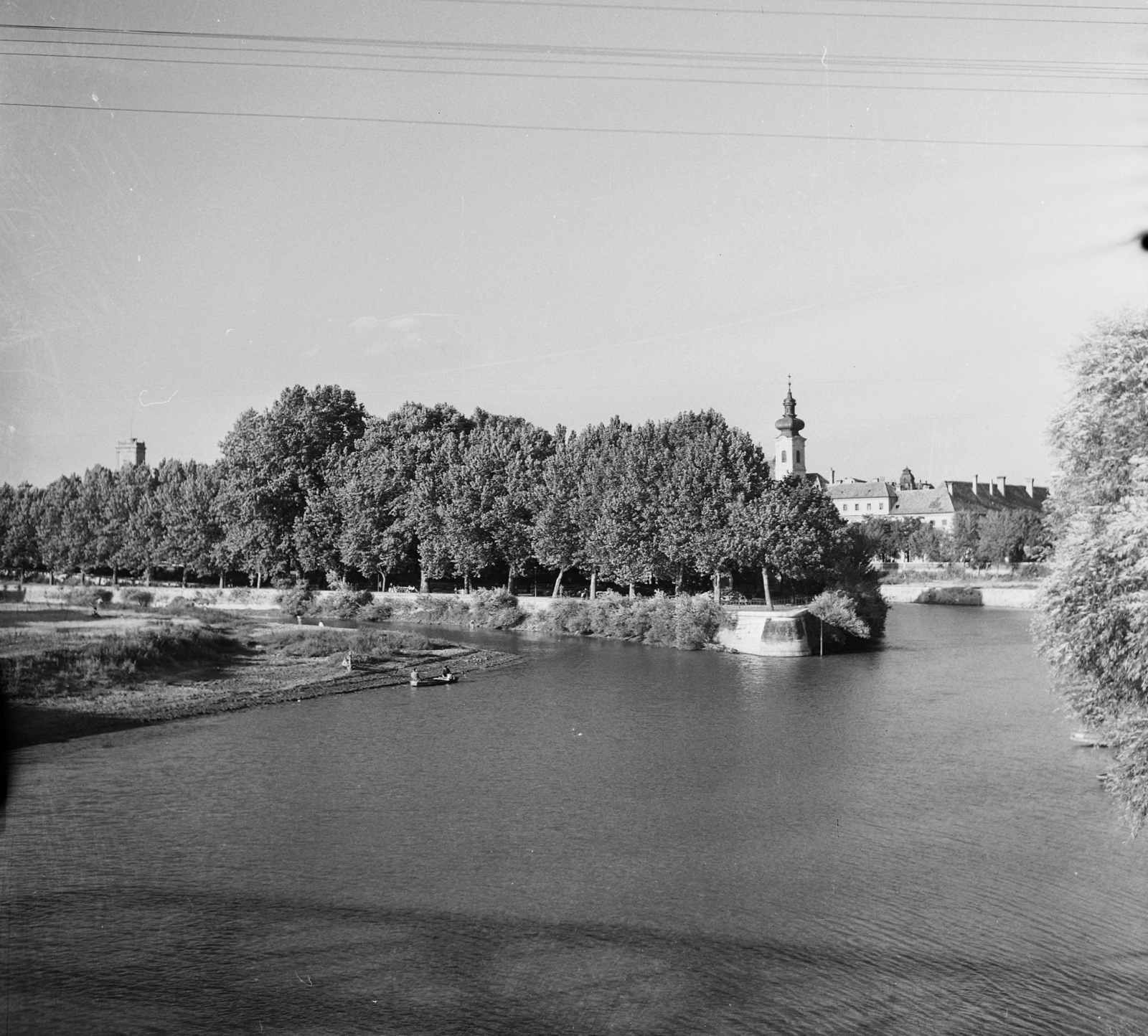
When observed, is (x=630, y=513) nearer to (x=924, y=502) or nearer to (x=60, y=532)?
(x=60, y=532)

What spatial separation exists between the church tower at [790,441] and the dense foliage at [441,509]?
4328cm

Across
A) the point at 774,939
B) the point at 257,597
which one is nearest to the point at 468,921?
the point at 774,939

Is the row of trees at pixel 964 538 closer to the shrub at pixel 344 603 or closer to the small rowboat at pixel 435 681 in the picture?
the shrub at pixel 344 603

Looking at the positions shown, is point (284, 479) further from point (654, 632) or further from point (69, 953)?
point (69, 953)

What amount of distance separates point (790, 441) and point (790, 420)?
3.44 meters

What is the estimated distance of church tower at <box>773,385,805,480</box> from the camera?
116 m

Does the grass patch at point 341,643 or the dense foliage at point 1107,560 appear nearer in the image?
the dense foliage at point 1107,560

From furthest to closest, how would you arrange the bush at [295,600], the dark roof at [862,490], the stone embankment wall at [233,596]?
the dark roof at [862,490] → the bush at [295,600] → the stone embankment wall at [233,596]

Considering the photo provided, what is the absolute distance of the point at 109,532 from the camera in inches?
3386

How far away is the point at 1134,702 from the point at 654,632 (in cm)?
4194

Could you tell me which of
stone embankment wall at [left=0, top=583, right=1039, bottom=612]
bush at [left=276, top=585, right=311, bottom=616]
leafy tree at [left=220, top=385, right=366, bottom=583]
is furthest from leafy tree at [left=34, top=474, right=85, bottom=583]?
bush at [left=276, top=585, right=311, bottom=616]

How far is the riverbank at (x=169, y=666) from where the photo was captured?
31.3 m

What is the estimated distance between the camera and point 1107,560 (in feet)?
54.5

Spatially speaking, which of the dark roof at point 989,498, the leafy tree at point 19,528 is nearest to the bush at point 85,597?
the leafy tree at point 19,528
